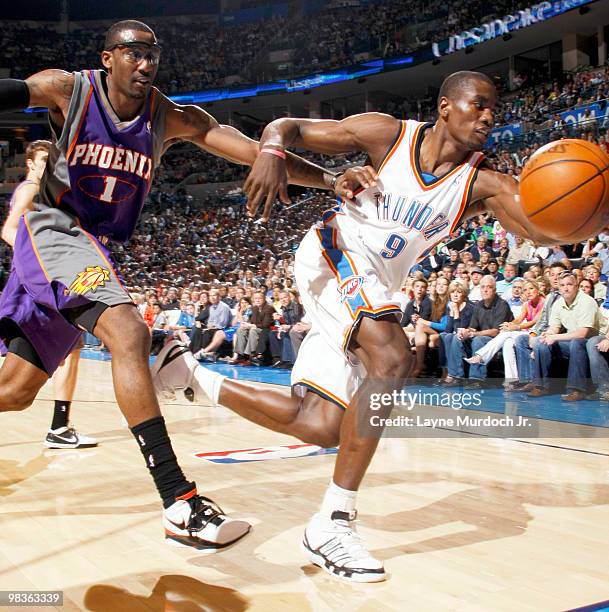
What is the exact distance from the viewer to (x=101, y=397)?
7535mm

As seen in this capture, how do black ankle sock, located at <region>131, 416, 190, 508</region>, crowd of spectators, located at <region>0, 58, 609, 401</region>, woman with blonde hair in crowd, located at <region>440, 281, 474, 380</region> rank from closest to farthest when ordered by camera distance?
1. black ankle sock, located at <region>131, 416, 190, 508</region>
2. crowd of spectators, located at <region>0, 58, 609, 401</region>
3. woman with blonde hair in crowd, located at <region>440, 281, 474, 380</region>

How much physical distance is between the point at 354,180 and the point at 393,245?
1.06ft

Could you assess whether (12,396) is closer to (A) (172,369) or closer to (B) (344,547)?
(A) (172,369)

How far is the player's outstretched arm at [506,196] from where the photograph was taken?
287 centimetres

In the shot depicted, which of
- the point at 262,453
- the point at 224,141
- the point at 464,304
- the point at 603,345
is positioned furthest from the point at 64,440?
the point at 464,304

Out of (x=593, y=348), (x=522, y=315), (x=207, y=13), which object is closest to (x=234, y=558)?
(x=593, y=348)

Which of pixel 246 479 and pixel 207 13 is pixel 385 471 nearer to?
pixel 246 479

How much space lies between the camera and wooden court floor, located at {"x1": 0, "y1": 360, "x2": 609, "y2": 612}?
7.07 feet

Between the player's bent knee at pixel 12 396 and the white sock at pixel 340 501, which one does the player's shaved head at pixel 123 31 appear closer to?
the player's bent knee at pixel 12 396

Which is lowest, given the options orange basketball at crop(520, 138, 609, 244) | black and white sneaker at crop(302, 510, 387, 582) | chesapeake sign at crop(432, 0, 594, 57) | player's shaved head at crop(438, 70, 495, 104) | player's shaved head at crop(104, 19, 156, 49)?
black and white sneaker at crop(302, 510, 387, 582)

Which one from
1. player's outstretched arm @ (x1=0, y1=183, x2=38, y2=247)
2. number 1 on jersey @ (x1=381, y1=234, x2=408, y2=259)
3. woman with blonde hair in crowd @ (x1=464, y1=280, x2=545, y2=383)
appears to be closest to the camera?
number 1 on jersey @ (x1=381, y1=234, x2=408, y2=259)

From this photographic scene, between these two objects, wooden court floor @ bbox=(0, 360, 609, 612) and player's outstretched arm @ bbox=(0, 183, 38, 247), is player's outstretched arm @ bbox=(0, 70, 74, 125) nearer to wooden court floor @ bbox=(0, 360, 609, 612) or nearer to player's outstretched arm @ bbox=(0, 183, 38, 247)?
player's outstretched arm @ bbox=(0, 183, 38, 247)

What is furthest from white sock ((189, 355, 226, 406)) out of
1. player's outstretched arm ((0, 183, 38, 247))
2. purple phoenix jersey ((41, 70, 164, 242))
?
player's outstretched arm ((0, 183, 38, 247))

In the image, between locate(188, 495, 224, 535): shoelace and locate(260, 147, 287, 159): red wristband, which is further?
locate(260, 147, 287, 159): red wristband
